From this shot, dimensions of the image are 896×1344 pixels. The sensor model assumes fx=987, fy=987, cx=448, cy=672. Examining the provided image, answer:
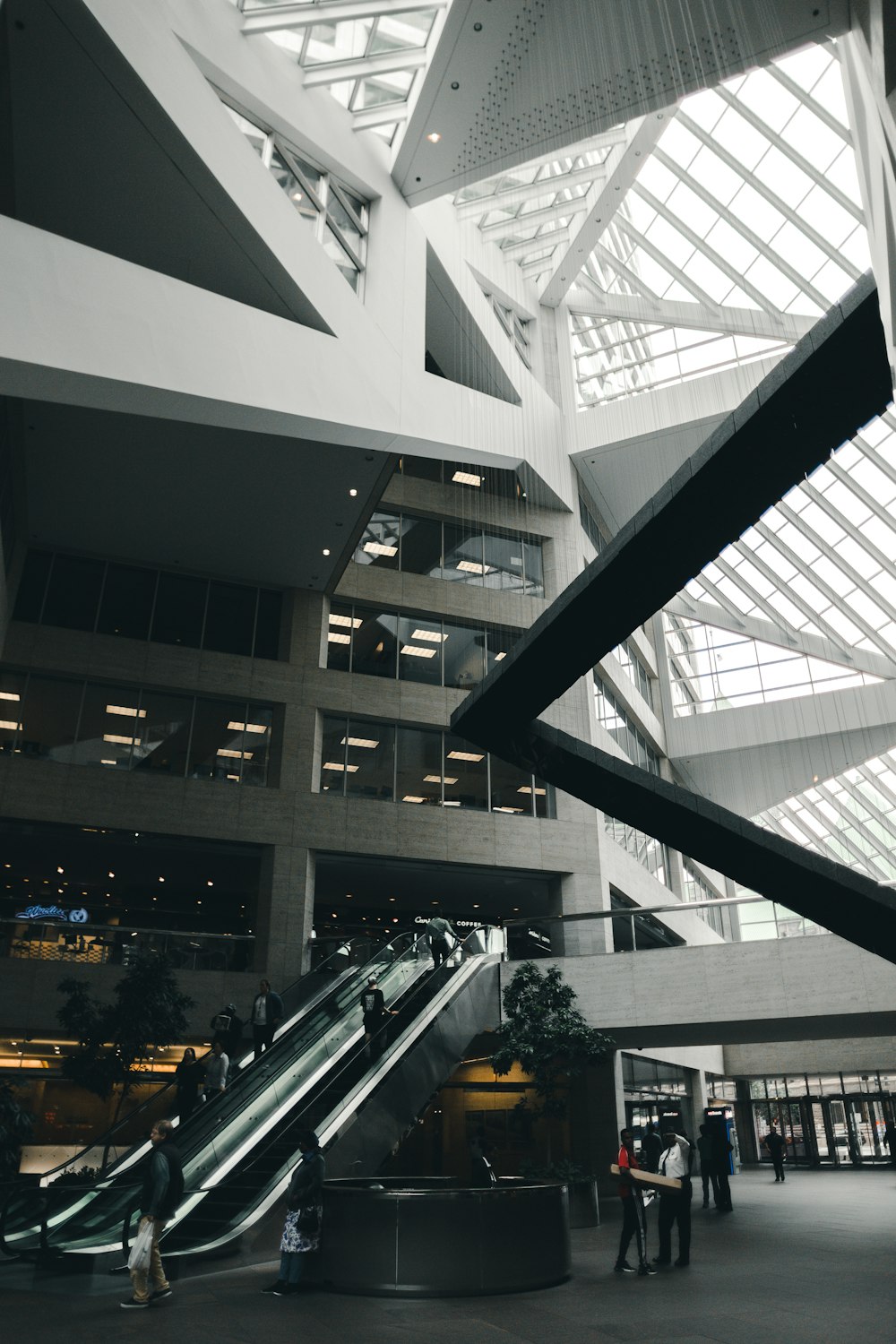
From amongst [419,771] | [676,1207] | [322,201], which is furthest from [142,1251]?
[419,771]

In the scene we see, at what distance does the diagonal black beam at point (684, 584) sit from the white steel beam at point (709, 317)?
16365 mm

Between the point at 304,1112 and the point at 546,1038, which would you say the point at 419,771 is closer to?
the point at 546,1038

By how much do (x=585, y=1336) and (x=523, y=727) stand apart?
22.8ft

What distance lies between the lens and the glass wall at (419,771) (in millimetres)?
26062

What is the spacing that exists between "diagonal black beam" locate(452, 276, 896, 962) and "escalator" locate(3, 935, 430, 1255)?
5629 mm

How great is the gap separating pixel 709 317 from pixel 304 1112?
22.0 meters

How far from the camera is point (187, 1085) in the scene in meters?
15.1

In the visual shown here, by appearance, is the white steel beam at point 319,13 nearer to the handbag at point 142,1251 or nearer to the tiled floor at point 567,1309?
the handbag at point 142,1251

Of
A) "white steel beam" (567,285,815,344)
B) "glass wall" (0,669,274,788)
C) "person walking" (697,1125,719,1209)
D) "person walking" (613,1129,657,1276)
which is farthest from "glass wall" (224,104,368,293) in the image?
"person walking" (697,1125,719,1209)

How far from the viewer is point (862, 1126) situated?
34062mm

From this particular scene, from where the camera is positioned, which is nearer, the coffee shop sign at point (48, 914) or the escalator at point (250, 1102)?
the escalator at point (250, 1102)

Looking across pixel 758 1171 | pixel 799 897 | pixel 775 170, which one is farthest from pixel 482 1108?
pixel 775 170

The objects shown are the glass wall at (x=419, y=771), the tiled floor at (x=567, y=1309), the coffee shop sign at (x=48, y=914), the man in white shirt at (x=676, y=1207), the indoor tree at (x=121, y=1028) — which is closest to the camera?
the tiled floor at (x=567, y=1309)

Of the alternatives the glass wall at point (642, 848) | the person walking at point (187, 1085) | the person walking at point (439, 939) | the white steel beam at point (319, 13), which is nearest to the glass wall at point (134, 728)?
the person walking at point (439, 939)
